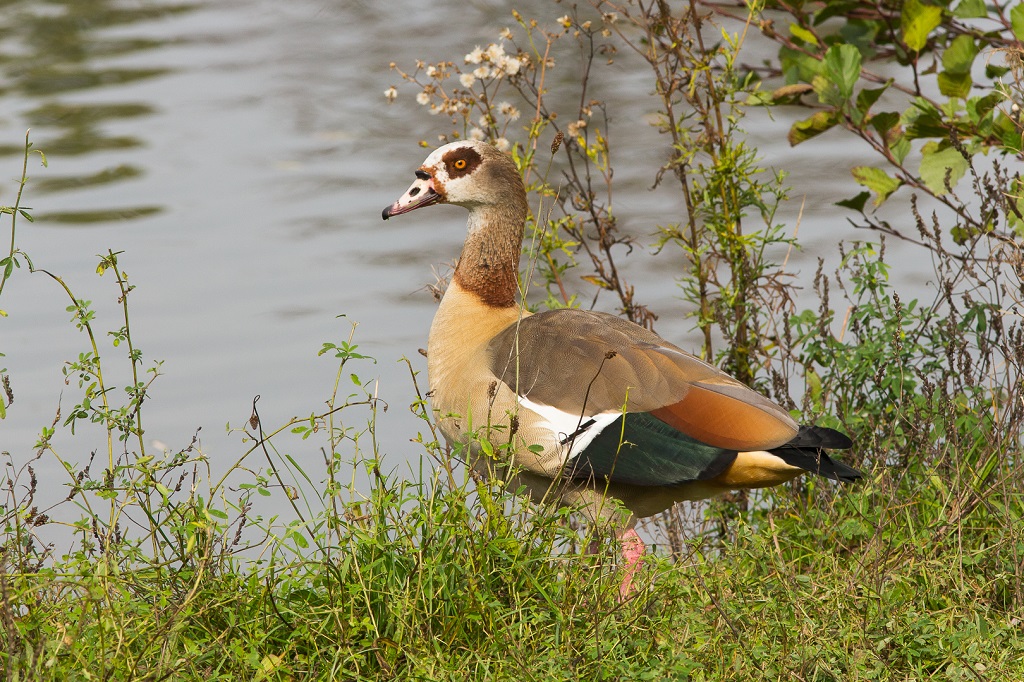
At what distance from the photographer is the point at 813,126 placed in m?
4.82

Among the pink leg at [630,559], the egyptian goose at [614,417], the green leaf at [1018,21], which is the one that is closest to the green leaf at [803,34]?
the green leaf at [1018,21]

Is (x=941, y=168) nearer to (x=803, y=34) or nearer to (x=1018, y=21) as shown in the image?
(x=1018, y=21)

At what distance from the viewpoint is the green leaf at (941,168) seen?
4570 mm

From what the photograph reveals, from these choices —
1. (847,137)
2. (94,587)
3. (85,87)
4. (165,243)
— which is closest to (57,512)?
(165,243)

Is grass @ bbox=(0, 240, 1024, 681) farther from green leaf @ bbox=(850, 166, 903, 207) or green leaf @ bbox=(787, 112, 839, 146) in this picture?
green leaf @ bbox=(787, 112, 839, 146)

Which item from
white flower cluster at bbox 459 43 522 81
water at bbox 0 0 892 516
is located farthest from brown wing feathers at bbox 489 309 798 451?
water at bbox 0 0 892 516

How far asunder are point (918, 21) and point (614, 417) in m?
1.88

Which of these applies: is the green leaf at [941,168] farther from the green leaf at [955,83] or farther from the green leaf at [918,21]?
the green leaf at [918,21]

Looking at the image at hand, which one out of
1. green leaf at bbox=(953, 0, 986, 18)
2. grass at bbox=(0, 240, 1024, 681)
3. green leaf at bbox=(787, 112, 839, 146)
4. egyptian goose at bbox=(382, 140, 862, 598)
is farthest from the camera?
green leaf at bbox=(787, 112, 839, 146)

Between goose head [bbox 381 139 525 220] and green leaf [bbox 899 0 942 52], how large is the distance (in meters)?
1.47

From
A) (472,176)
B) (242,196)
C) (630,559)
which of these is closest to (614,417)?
(630,559)

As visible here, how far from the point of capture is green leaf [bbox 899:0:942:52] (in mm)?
4547

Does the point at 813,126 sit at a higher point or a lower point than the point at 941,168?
higher

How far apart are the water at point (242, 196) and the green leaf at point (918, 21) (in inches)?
86.9
